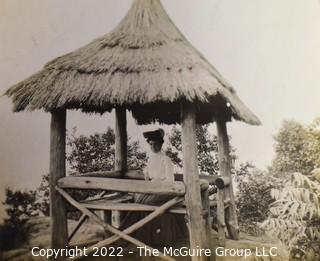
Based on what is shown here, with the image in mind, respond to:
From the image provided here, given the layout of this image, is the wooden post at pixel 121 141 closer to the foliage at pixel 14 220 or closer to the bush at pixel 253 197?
the foliage at pixel 14 220

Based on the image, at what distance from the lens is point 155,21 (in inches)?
157

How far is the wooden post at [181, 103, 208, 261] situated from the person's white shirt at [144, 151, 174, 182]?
226 millimetres

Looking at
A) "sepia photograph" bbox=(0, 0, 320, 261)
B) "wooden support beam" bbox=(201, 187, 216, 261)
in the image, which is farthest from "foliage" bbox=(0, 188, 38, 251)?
"wooden support beam" bbox=(201, 187, 216, 261)

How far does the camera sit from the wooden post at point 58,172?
3.75 m

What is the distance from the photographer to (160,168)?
381 centimetres

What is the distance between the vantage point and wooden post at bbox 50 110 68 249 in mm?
3746

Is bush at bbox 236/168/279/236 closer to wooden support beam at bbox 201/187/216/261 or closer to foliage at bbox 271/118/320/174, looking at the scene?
foliage at bbox 271/118/320/174

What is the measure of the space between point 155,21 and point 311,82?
1.62m

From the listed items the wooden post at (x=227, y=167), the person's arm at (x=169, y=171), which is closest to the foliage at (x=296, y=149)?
the wooden post at (x=227, y=167)
